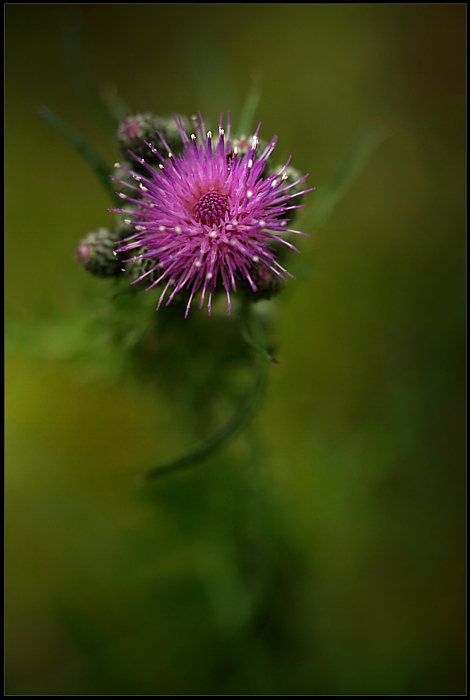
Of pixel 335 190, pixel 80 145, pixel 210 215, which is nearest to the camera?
pixel 210 215

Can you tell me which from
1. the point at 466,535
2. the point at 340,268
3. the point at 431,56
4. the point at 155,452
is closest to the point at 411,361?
the point at 340,268

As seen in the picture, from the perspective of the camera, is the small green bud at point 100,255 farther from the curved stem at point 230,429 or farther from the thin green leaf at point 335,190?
the thin green leaf at point 335,190

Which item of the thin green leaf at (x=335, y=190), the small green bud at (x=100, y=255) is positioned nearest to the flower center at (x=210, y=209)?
the small green bud at (x=100, y=255)

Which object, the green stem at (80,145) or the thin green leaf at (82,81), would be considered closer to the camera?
the green stem at (80,145)

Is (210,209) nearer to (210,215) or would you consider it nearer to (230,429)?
(210,215)

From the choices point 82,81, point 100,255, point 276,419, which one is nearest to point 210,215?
point 100,255

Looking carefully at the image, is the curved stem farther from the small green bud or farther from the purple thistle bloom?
the small green bud
